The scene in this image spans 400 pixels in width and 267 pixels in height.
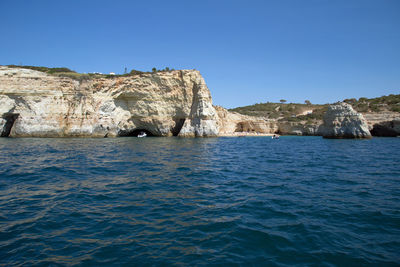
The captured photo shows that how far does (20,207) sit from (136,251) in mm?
3948

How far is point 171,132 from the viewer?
134 feet

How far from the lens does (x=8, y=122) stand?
105 feet

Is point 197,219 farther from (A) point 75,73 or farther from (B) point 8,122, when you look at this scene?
(A) point 75,73

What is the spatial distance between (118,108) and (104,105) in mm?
2237

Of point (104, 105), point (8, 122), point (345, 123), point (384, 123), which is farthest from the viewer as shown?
point (384, 123)

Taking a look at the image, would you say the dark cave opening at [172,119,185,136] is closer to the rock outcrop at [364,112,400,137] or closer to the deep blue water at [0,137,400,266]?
the deep blue water at [0,137,400,266]

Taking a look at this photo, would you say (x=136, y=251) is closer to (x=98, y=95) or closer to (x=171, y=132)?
(x=98, y=95)

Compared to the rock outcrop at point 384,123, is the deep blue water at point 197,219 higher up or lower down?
lower down

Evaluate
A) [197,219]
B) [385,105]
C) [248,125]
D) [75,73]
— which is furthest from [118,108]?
[385,105]

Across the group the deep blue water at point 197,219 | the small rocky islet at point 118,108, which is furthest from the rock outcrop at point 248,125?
the deep blue water at point 197,219

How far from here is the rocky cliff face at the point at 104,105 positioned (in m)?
30.1

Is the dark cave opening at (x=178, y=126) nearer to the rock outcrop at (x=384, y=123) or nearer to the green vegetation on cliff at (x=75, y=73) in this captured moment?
the green vegetation on cliff at (x=75, y=73)

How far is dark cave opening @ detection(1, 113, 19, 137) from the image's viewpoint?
103 ft

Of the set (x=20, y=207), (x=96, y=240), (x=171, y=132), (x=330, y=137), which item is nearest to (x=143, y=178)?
(x=20, y=207)
